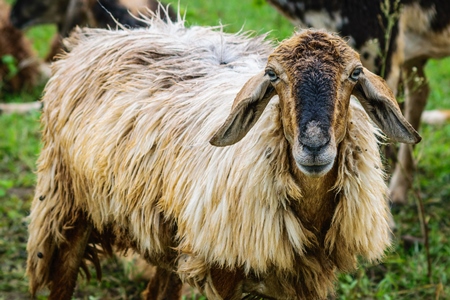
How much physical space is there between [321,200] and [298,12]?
2570 mm

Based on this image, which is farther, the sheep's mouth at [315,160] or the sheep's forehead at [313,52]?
the sheep's forehead at [313,52]

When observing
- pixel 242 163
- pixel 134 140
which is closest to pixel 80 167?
pixel 134 140

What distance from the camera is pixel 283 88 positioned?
2.93m

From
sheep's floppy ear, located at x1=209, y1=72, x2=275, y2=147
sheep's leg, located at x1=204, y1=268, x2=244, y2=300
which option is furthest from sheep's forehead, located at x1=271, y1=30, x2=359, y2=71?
sheep's leg, located at x1=204, y1=268, x2=244, y2=300

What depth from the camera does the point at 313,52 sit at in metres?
2.91

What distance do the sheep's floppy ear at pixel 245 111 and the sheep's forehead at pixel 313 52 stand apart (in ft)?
0.40

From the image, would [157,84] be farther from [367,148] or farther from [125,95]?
[367,148]

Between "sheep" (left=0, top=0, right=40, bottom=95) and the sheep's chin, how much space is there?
6.62m

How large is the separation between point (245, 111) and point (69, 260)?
1721mm

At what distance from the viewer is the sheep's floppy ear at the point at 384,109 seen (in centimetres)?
298

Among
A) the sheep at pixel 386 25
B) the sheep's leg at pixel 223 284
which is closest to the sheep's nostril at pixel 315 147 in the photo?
the sheep's leg at pixel 223 284

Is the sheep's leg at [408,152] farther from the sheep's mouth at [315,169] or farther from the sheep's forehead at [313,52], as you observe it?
the sheep's mouth at [315,169]

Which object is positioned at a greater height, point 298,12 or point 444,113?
point 298,12

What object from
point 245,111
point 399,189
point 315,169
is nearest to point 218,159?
point 245,111
